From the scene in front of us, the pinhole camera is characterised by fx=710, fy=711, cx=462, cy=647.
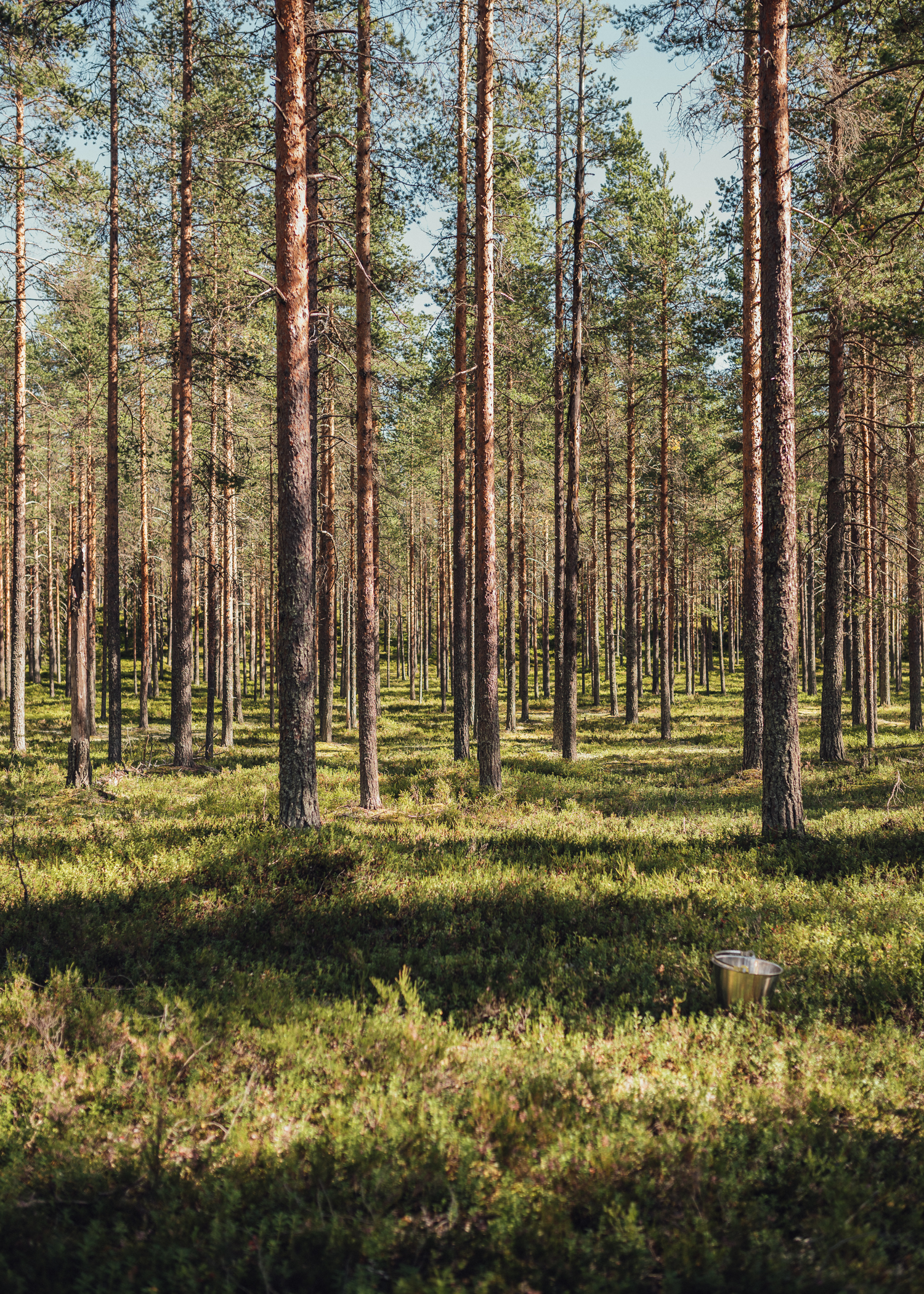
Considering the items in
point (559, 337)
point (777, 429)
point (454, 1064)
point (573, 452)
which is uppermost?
point (559, 337)

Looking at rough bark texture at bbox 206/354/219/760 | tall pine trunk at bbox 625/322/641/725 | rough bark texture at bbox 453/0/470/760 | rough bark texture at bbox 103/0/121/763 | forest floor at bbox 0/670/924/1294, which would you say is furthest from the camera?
tall pine trunk at bbox 625/322/641/725

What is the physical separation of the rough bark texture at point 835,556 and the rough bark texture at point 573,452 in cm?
537

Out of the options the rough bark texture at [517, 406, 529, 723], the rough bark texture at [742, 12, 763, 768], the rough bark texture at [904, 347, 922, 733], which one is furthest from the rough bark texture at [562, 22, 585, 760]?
the rough bark texture at [904, 347, 922, 733]

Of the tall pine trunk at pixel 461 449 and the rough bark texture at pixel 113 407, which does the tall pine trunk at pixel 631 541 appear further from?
the rough bark texture at pixel 113 407

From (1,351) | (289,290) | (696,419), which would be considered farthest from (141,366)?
(696,419)

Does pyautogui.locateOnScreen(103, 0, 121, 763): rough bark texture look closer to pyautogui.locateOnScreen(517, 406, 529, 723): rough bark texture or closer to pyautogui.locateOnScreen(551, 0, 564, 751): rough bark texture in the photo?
pyautogui.locateOnScreen(551, 0, 564, 751): rough bark texture

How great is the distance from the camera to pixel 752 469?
1399cm

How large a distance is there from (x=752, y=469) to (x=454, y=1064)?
12.9 meters

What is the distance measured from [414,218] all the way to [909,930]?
12.6 metres

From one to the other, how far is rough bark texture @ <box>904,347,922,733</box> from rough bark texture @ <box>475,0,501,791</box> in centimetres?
831

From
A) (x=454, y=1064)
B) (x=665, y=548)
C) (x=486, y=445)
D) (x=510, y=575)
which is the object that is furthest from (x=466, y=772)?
(x=665, y=548)

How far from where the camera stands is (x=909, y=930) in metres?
5.70

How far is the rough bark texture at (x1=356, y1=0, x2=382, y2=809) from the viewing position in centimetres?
1130

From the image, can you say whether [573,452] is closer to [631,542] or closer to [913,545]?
[631,542]
